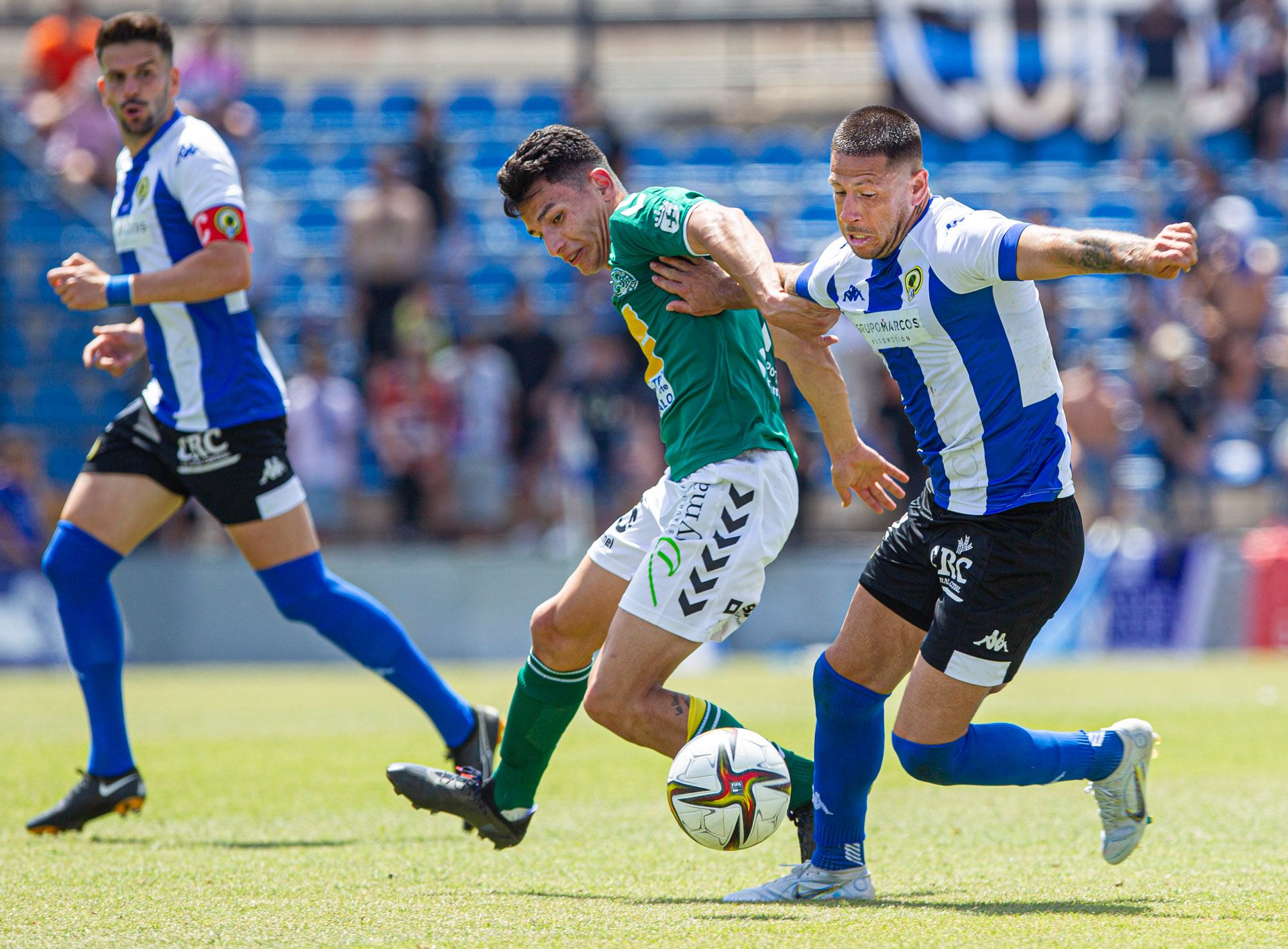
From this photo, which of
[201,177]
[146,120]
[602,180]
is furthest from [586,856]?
[146,120]

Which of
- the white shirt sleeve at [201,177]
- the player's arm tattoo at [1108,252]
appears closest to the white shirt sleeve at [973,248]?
the player's arm tattoo at [1108,252]

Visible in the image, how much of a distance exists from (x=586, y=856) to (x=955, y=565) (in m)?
1.88

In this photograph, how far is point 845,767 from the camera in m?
5.14

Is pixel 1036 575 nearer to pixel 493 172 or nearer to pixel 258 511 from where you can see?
pixel 258 511

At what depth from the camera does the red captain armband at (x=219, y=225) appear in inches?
258

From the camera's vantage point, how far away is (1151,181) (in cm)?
1881

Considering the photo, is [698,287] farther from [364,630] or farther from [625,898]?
[364,630]

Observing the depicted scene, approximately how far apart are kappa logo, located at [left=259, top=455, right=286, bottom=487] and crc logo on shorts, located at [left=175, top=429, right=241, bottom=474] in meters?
0.12

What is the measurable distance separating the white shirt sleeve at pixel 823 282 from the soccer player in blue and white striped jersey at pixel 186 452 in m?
2.55

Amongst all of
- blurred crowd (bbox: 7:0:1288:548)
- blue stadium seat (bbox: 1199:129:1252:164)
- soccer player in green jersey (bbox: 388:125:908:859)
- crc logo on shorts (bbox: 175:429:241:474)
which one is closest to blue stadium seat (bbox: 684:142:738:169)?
blurred crowd (bbox: 7:0:1288:548)

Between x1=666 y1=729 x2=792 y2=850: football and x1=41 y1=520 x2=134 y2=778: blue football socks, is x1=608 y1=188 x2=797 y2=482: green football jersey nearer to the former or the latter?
x1=666 y1=729 x2=792 y2=850: football

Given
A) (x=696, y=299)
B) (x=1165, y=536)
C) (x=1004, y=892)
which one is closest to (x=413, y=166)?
(x=1165, y=536)

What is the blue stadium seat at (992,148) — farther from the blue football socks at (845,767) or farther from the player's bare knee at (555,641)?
the blue football socks at (845,767)

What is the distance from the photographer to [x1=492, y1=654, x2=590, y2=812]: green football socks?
5.62 metres
